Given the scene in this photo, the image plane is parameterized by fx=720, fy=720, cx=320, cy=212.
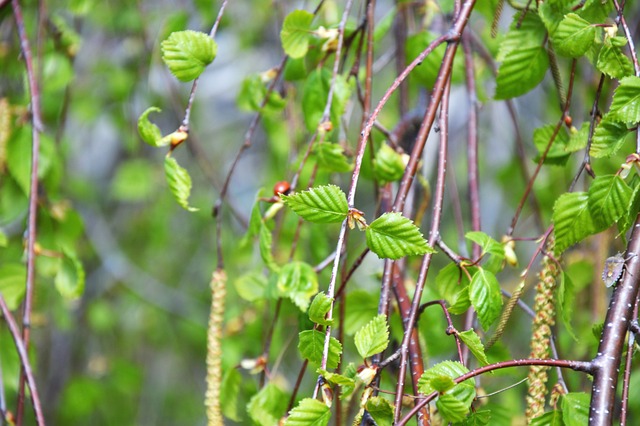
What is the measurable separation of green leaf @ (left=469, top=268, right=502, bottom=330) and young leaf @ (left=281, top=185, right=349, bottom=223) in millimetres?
157

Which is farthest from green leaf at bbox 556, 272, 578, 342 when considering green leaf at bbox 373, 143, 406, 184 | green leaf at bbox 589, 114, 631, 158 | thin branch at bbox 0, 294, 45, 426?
thin branch at bbox 0, 294, 45, 426

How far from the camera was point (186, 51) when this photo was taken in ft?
2.36

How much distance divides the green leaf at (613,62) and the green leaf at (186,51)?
1.23 feet

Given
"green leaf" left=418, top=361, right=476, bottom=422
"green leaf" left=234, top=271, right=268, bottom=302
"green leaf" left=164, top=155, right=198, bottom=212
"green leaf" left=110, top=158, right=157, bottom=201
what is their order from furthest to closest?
"green leaf" left=110, top=158, right=157, bottom=201 → "green leaf" left=234, top=271, right=268, bottom=302 → "green leaf" left=164, top=155, right=198, bottom=212 → "green leaf" left=418, top=361, right=476, bottom=422

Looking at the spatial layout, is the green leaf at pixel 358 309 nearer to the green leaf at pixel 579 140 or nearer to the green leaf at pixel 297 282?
the green leaf at pixel 297 282

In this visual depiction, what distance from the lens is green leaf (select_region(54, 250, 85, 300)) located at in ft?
3.36

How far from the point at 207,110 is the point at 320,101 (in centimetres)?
213

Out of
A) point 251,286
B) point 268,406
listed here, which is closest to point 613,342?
point 268,406

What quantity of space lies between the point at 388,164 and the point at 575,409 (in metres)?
0.34

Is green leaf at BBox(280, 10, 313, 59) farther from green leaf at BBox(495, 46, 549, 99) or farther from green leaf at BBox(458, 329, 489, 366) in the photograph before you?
green leaf at BBox(458, 329, 489, 366)

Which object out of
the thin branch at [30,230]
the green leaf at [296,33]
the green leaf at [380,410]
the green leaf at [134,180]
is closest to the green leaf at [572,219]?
the green leaf at [380,410]

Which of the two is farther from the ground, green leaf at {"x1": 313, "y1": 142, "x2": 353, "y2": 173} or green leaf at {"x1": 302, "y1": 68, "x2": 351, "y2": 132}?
green leaf at {"x1": 302, "y1": 68, "x2": 351, "y2": 132}

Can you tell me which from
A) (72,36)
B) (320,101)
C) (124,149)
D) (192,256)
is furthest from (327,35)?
(192,256)

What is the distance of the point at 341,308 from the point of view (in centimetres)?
81
